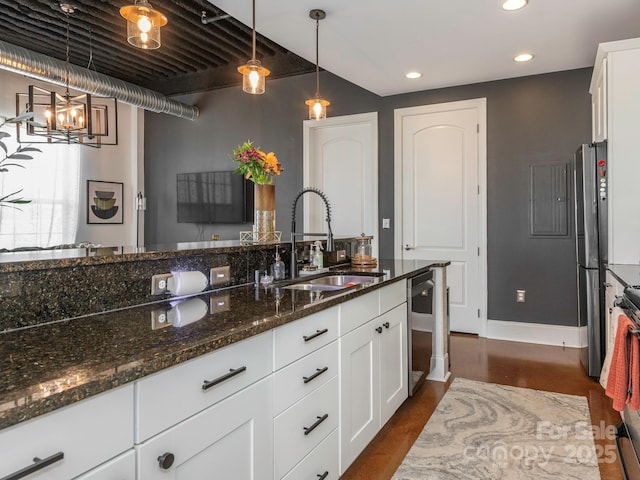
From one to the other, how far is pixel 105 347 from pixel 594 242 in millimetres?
3356

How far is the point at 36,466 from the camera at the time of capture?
2.53ft

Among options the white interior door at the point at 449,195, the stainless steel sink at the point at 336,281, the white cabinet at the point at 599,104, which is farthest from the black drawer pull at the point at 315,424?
the white interior door at the point at 449,195

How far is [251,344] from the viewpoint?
1.36m

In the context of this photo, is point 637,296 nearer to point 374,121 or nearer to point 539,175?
point 539,175

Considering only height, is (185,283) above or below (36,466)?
above

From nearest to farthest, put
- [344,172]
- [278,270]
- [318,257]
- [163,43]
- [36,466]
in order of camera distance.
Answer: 1. [36,466]
2. [278,270]
3. [318,257]
4. [163,43]
5. [344,172]

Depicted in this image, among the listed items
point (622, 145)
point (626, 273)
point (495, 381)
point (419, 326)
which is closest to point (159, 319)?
point (419, 326)

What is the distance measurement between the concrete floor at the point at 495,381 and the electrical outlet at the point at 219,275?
1.08 m

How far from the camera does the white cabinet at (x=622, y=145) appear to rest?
3107mm

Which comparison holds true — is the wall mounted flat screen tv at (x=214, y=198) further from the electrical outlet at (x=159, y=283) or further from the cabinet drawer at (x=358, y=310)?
the electrical outlet at (x=159, y=283)

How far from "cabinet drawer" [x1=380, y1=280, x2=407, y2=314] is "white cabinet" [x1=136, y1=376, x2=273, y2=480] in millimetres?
1074

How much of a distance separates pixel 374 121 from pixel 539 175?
6.06ft

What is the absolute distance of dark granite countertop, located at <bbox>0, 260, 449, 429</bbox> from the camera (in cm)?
81

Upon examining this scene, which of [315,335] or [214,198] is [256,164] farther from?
[214,198]
